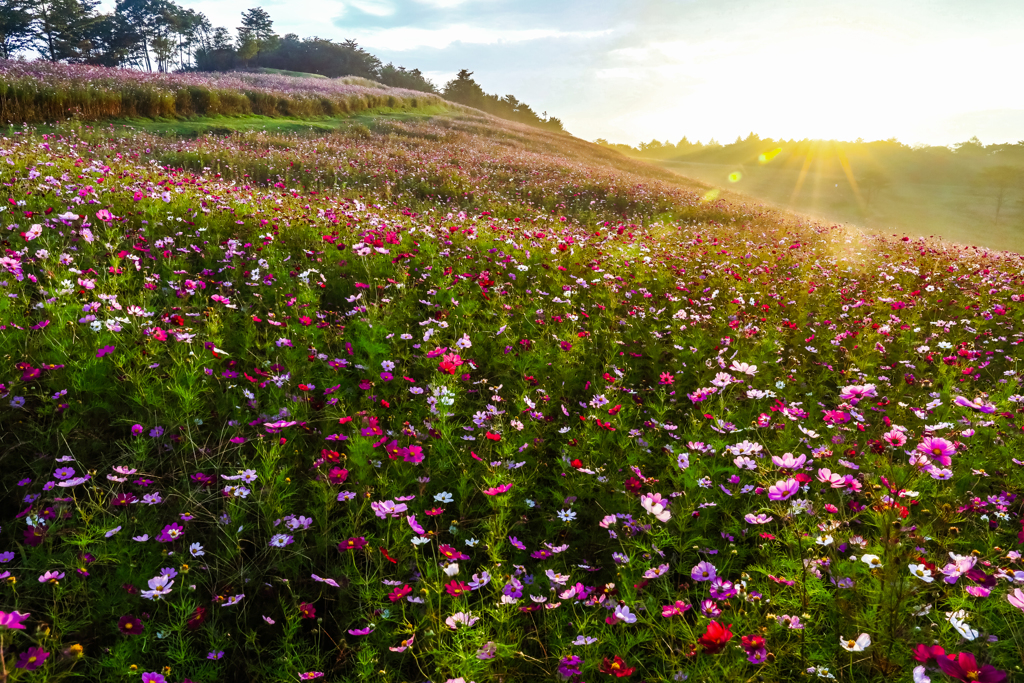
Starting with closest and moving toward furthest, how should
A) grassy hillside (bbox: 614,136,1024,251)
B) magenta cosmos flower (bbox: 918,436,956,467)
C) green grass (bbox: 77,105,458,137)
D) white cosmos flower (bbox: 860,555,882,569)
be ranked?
white cosmos flower (bbox: 860,555,882,569), magenta cosmos flower (bbox: 918,436,956,467), green grass (bbox: 77,105,458,137), grassy hillside (bbox: 614,136,1024,251)

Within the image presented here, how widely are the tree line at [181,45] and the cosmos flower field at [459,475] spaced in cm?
5351

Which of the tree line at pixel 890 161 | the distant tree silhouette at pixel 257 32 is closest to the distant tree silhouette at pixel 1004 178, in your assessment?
the tree line at pixel 890 161

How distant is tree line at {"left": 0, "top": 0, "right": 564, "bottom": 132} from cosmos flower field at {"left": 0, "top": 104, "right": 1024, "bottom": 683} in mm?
53510

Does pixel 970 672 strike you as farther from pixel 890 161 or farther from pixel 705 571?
pixel 890 161

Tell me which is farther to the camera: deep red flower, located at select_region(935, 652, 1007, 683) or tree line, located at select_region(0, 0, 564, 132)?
tree line, located at select_region(0, 0, 564, 132)

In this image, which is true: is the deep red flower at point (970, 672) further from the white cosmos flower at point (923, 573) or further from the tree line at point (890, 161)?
the tree line at point (890, 161)

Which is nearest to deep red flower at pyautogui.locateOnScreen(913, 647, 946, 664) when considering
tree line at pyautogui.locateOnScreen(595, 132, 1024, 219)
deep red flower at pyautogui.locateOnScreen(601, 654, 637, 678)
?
deep red flower at pyautogui.locateOnScreen(601, 654, 637, 678)

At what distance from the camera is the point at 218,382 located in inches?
117

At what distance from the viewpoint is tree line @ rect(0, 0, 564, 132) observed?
145 ft

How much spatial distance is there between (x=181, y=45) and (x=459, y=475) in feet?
268

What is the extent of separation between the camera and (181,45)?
204 ft

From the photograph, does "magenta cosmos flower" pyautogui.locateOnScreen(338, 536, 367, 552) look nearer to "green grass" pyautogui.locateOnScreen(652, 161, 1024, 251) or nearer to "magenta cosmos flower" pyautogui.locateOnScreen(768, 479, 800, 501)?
"magenta cosmos flower" pyautogui.locateOnScreen(768, 479, 800, 501)

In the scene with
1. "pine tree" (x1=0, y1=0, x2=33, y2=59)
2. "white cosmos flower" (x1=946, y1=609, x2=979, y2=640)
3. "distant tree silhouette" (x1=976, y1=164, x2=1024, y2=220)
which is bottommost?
"white cosmos flower" (x1=946, y1=609, x2=979, y2=640)

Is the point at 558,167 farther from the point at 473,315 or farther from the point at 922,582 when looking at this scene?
the point at 922,582
